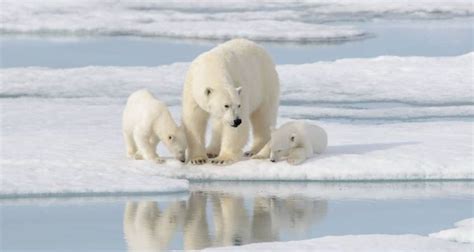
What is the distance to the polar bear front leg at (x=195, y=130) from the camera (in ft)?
27.0

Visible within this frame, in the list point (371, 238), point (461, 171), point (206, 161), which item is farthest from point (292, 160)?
point (371, 238)

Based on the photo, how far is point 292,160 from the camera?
8.18m

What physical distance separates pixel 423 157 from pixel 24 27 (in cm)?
1260

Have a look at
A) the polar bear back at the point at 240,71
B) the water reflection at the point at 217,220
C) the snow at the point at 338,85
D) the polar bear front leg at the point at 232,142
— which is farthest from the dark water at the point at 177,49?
the water reflection at the point at 217,220

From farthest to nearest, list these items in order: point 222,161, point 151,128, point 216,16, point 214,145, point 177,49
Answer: point 216,16
point 177,49
point 214,145
point 222,161
point 151,128

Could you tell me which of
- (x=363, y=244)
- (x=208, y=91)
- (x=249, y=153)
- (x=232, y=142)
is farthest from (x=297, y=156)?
(x=363, y=244)

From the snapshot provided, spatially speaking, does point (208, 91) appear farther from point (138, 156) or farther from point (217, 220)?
point (217, 220)

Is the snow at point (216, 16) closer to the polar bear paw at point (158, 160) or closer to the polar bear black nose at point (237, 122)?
the polar bear paw at point (158, 160)

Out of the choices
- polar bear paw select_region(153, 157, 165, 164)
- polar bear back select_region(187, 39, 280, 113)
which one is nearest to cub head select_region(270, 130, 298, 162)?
polar bear back select_region(187, 39, 280, 113)

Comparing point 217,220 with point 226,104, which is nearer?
point 217,220

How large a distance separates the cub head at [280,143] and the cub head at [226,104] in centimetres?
41

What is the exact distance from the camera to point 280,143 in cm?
815

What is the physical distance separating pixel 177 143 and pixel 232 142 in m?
0.38

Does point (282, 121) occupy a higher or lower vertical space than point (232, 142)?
lower
